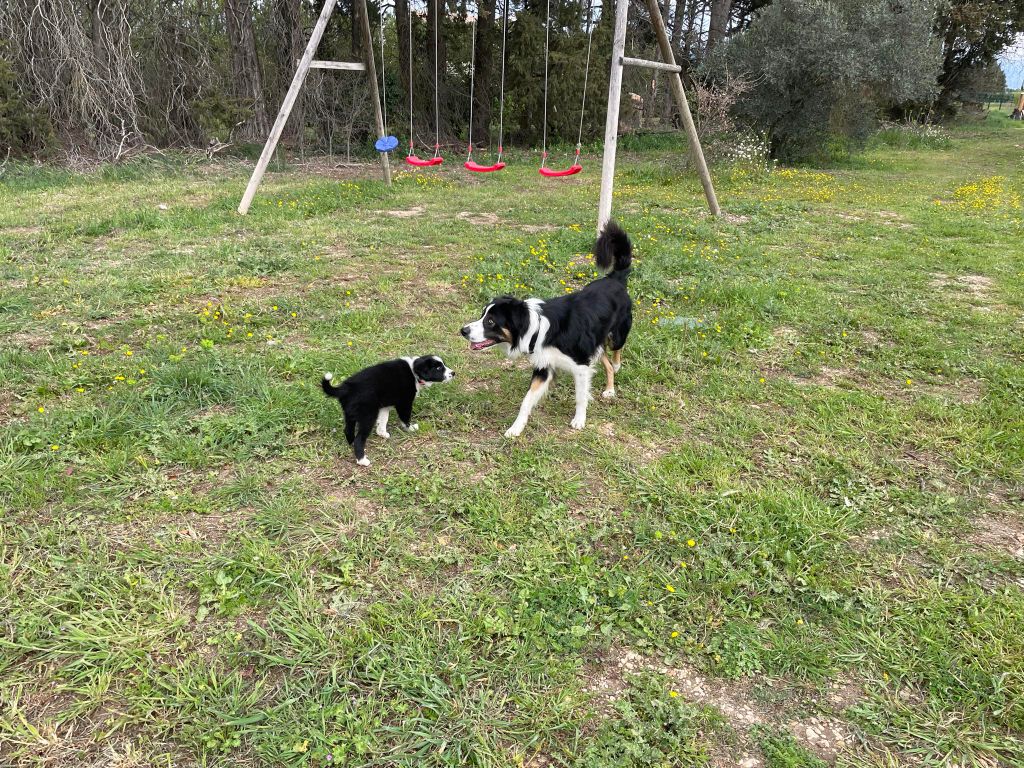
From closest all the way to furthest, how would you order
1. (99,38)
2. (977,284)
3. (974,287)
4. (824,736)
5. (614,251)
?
→ (824,736) < (614,251) < (974,287) < (977,284) < (99,38)

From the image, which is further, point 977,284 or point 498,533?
point 977,284

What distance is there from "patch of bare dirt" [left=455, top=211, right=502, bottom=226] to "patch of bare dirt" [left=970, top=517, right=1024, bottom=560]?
23.4ft

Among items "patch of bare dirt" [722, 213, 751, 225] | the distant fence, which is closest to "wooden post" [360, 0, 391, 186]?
"patch of bare dirt" [722, 213, 751, 225]

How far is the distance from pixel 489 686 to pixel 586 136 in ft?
60.9

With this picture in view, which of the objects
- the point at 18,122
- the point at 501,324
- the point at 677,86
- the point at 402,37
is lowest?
the point at 501,324

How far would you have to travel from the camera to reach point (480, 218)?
9.23m

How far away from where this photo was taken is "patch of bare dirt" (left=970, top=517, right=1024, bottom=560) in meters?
2.76

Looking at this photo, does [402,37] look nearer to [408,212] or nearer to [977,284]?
[408,212]

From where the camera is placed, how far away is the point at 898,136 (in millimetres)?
20703

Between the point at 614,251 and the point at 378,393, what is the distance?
2140 millimetres

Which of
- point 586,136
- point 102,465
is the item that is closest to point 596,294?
point 102,465

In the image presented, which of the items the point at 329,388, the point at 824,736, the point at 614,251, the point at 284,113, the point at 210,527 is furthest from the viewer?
the point at 284,113

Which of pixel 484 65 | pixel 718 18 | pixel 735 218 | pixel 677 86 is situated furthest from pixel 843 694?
pixel 718 18

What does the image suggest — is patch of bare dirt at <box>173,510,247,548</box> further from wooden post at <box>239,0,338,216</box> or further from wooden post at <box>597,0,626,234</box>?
wooden post at <box>239,0,338,216</box>
